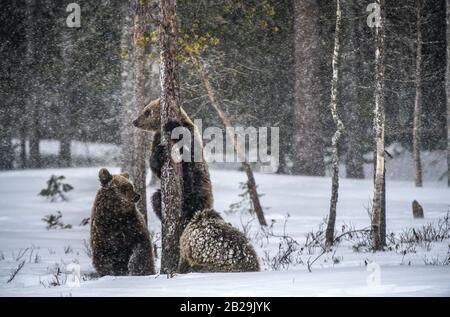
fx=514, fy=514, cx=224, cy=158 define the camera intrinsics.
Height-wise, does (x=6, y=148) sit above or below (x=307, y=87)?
below

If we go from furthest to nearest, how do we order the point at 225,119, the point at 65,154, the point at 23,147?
the point at 65,154
the point at 23,147
the point at 225,119

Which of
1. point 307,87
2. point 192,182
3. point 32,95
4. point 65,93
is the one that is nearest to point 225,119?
point 192,182

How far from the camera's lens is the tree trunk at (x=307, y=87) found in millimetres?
16891

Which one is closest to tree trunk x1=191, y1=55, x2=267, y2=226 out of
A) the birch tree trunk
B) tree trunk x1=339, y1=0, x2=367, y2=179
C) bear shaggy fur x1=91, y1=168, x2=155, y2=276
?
bear shaggy fur x1=91, y1=168, x2=155, y2=276

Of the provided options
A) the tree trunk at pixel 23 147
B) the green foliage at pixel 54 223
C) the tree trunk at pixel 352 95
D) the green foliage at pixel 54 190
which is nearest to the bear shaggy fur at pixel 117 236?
the green foliage at pixel 54 223

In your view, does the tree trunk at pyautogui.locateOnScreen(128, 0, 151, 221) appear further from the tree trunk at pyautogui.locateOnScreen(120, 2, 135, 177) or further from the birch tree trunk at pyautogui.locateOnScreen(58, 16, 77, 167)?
the birch tree trunk at pyautogui.locateOnScreen(58, 16, 77, 167)

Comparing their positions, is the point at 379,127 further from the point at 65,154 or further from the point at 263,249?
the point at 65,154

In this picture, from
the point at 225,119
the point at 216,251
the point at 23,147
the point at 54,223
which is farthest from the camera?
the point at 23,147

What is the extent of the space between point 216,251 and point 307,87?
12144 millimetres

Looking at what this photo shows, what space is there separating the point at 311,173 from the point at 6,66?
37.6ft

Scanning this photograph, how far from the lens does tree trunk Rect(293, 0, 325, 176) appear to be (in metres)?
16.9

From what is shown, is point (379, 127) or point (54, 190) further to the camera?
point (54, 190)

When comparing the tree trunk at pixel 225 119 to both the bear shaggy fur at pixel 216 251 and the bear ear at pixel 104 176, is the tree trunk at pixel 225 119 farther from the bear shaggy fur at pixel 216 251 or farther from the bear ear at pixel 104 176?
the bear shaggy fur at pixel 216 251

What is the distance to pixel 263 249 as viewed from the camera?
9.00 m
